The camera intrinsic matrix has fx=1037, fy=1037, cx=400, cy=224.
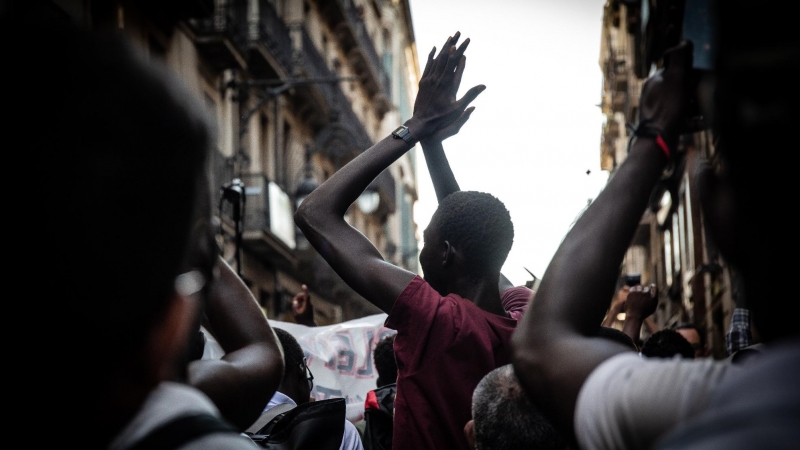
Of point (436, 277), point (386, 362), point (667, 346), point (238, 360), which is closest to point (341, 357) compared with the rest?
point (386, 362)

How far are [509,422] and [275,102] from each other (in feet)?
78.5

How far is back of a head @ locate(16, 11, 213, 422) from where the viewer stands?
112 cm

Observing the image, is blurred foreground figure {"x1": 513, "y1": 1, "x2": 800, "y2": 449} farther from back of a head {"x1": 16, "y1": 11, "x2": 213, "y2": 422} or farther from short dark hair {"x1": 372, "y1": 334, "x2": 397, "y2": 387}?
short dark hair {"x1": 372, "y1": 334, "x2": 397, "y2": 387}

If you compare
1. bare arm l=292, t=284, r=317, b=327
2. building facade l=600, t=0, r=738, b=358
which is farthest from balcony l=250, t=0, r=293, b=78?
bare arm l=292, t=284, r=317, b=327

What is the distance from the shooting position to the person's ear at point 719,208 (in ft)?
3.70

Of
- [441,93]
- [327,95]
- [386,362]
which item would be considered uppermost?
[327,95]

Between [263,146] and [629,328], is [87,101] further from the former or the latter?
[263,146]

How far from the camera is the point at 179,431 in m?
1.20

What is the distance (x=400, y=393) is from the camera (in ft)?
9.09

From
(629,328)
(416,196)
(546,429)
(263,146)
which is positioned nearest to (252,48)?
(263,146)

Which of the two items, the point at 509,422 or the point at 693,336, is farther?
the point at 693,336

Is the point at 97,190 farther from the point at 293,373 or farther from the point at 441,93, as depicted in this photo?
the point at 293,373

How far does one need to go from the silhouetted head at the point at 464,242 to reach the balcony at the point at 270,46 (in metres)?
19.6

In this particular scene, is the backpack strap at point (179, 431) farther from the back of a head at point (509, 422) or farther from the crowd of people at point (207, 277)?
the back of a head at point (509, 422)
